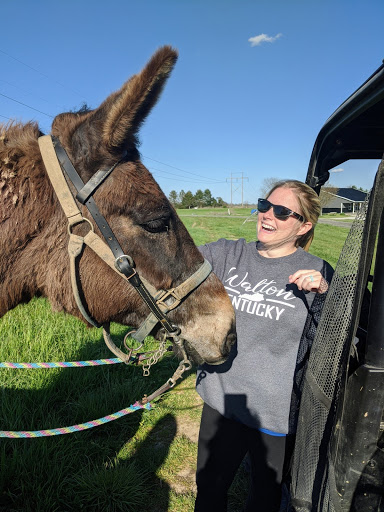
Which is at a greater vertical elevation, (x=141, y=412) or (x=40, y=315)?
(x=40, y=315)

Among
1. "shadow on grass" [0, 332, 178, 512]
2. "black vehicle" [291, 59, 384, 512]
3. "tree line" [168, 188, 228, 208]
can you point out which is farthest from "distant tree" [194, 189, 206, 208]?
"black vehicle" [291, 59, 384, 512]

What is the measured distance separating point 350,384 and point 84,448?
284cm

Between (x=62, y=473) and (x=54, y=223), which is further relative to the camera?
(x=62, y=473)

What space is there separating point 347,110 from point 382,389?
4.63ft

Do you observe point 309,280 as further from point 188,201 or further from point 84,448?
point 188,201

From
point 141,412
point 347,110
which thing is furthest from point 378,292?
point 141,412

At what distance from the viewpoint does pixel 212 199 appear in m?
106

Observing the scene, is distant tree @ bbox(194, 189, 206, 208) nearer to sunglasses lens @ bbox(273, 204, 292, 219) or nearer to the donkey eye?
sunglasses lens @ bbox(273, 204, 292, 219)

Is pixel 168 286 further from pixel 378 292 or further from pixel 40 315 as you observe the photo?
pixel 40 315

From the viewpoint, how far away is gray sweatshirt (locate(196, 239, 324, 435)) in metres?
2.05

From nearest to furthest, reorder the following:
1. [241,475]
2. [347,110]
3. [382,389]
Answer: [382,389] → [347,110] → [241,475]

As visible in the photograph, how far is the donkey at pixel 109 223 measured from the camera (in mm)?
1727

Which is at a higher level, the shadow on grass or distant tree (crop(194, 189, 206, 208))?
distant tree (crop(194, 189, 206, 208))

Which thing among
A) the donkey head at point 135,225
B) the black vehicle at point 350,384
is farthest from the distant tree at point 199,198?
the black vehicle at point 350,384
